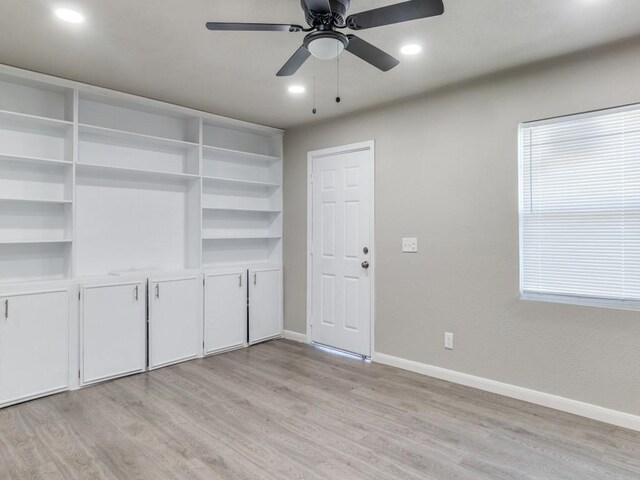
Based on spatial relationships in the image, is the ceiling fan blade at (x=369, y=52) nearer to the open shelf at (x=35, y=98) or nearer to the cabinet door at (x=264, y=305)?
the open shelf at (x=35, y=98)

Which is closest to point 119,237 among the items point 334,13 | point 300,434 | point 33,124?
point 33,124

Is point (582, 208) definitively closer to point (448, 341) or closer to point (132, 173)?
point (448, 341)

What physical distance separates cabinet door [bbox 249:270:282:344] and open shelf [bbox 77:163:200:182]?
4.28 feet

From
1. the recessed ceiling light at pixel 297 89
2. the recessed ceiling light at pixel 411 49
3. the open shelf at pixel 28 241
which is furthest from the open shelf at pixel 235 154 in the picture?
the recessed ceiling light at pixel 411 49

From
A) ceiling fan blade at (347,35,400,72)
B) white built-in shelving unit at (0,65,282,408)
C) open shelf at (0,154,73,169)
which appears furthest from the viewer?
white built-in shelving unit at (0,65,282,408)

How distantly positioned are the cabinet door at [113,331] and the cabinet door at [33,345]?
154mm

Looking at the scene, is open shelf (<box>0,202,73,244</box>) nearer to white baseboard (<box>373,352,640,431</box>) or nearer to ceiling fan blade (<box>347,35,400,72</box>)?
ceiling fan blade (<box>347,35,400,72</box>)

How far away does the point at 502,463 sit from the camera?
2273 millimetres

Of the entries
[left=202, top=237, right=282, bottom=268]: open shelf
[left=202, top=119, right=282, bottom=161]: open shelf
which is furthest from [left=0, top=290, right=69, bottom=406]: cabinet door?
[left=202, top=119, right=282, bottom=161]: open shelf

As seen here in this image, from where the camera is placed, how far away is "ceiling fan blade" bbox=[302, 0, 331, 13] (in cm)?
175

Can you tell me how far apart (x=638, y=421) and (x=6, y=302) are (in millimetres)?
4444

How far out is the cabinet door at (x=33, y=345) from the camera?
300cm

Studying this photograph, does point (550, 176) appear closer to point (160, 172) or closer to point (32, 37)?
point (160, 172)

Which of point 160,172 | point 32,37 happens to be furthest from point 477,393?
point 32,37
